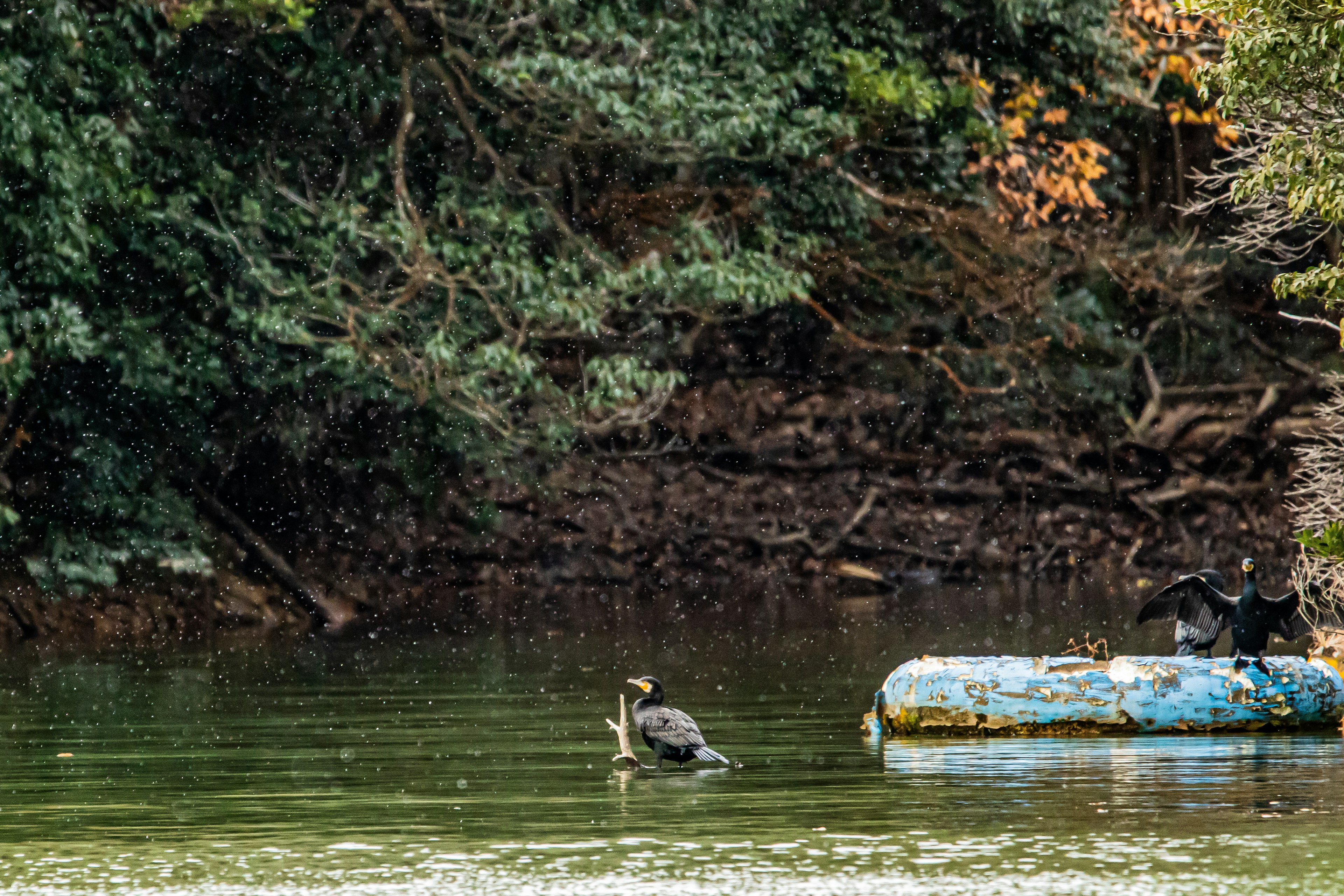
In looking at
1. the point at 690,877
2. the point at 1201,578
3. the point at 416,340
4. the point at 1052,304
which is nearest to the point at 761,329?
the point at 1052,304

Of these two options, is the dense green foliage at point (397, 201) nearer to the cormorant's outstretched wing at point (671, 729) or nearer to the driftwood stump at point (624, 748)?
the driftwood stump at point (624, 748)

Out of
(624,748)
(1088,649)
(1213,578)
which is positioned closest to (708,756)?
(624,748)

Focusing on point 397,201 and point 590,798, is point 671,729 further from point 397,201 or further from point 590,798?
point 397,201

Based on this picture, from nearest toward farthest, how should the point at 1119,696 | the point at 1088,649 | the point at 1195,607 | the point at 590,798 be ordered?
the point at 590,798 → the point at 1119,696 → the point at 1195,607 → the point at 1088,649

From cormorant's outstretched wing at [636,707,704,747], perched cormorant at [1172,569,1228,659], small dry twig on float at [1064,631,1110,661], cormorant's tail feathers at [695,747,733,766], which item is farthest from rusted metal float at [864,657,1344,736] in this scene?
small dry twig on float at [1064,631,1110,661]

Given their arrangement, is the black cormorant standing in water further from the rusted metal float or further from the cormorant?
the cormorant

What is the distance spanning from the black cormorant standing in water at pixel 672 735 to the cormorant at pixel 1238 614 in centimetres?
369

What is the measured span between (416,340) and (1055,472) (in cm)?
1305

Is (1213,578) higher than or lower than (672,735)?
higher

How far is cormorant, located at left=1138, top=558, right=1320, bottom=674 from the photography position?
16.9 m

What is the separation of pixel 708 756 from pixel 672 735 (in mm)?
242

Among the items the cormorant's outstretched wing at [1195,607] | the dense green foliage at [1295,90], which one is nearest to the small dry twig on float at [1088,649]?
the cormorant's outstretched wing at [1195,607]

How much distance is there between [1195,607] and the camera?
58.3 feet

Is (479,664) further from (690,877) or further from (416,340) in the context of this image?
(690,877)
